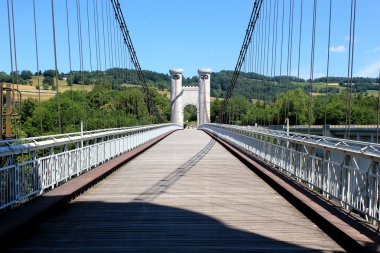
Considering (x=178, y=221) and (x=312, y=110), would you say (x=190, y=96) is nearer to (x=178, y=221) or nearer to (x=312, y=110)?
(x=312, y=110)

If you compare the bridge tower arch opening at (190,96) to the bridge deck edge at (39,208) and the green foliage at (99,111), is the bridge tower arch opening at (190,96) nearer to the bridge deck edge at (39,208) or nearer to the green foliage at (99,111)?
the green foliage at (99,111)

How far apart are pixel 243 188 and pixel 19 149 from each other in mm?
4134

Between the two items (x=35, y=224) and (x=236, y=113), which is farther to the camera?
(x=236, y=113)

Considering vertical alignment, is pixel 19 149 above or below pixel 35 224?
above

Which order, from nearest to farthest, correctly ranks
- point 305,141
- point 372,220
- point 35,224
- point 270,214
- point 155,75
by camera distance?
point 372,220 → point 35,224 → point 270,214 → point 305,141 → point 155,75

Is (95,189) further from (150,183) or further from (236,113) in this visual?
(236,113)

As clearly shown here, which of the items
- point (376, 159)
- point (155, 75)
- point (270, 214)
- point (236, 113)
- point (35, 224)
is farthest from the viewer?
point (155, 75)

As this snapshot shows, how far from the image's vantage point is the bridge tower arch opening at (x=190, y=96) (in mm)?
83200

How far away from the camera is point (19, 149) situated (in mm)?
5820

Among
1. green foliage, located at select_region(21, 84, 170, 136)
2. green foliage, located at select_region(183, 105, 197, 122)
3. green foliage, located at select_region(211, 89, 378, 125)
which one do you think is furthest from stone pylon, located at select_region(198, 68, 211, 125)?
green foliage, located at select_region(183, 105, 197, 122)

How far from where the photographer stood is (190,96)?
91062mm

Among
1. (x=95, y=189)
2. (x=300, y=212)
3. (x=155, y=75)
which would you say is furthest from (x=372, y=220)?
(x=155, y=75)

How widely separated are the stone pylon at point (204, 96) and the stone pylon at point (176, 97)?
3499 millimetres

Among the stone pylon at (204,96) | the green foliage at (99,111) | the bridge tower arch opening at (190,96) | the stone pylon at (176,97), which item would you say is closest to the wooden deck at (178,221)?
the green foliage at (99,111)
